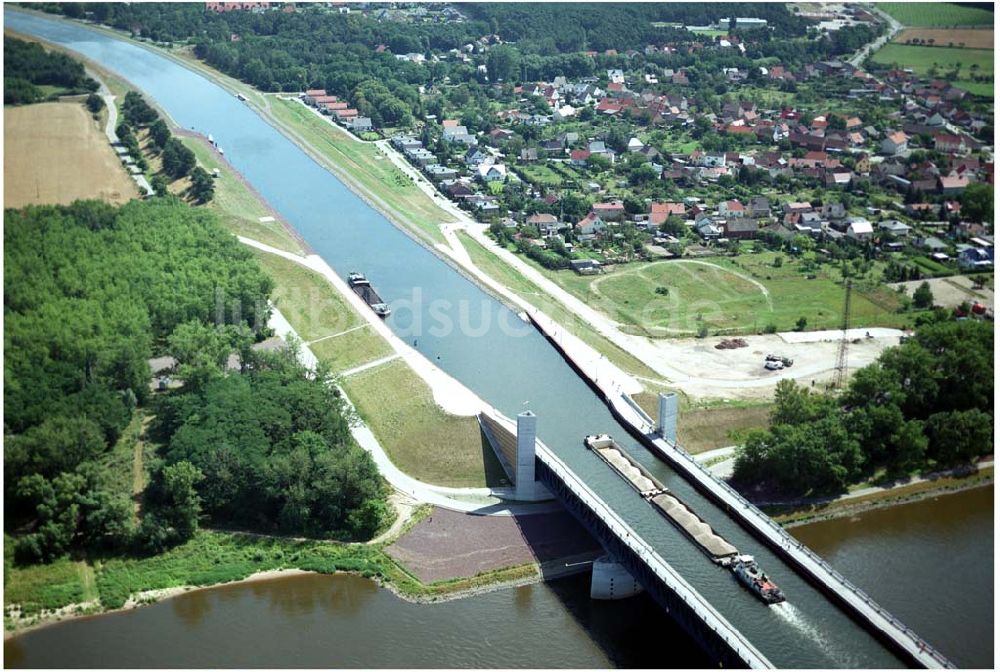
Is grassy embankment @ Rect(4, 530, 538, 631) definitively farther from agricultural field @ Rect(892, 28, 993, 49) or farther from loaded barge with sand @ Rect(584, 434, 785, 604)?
agricultural field @ Rect(892, 28, 993, 49)

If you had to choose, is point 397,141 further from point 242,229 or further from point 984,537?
point 984,537

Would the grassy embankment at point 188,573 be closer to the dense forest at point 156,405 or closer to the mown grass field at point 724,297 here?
the dense forest at point 156,405

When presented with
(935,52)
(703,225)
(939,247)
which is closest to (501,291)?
(703,225)

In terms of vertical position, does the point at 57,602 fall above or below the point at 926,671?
below

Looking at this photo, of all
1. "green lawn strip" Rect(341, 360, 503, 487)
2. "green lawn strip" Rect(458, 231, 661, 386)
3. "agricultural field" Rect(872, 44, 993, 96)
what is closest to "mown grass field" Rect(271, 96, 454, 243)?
"green lawn strip" Rect(458, 231, 661, 386)

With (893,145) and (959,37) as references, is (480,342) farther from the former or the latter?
(959,37)

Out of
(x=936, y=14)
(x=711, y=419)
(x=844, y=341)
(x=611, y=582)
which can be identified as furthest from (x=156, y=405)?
(x=936, y=14)

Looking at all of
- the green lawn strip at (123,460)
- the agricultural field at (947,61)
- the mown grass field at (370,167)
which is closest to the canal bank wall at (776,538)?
the green lawn strip at (123,460)
